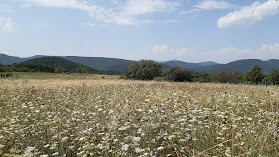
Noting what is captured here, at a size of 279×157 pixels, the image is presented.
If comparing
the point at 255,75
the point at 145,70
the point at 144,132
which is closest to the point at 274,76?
the point at 255,75

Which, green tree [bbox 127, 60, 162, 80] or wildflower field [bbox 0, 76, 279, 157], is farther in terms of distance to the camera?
green tree [bbox 127, 60, 162, 80]

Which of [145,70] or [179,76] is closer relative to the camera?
[179,76]

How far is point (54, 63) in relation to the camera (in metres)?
178

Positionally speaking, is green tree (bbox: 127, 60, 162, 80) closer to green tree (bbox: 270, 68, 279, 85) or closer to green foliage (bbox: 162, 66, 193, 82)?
green foliage (bbox: 162, 66, 193, 82)

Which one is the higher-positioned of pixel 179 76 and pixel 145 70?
pixel 145 70

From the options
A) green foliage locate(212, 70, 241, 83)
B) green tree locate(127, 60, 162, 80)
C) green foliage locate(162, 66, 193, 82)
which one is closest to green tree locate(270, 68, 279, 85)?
green foliage locate(212, 70, 241, 83)

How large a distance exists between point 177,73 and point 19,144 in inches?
1895

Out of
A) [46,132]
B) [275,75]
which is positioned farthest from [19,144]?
[275,75]

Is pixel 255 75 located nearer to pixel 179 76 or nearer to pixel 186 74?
pixel 186 74

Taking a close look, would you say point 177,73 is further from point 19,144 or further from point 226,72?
Answer: point 19,144

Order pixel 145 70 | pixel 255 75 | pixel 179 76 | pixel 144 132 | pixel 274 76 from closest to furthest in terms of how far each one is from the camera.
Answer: pixel 144 132
pixel 255 75
pixel 179 76
pixel 274 76
pixel 145 70

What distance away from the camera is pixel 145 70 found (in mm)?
57281

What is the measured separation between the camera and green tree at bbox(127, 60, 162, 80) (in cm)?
5731

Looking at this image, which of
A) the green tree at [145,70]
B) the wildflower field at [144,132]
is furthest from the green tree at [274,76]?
the wildflower field at [144,132]
